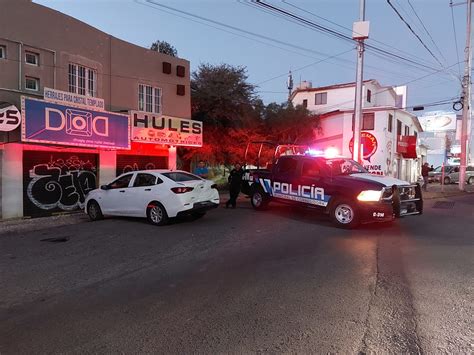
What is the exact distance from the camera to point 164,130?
56.6 ft

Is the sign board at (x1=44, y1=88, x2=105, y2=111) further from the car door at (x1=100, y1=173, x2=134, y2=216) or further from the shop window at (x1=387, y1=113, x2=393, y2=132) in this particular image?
the shop window at (x1=387, y1=113, x2=393, y2=132)

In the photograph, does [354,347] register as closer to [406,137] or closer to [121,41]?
[121,41]

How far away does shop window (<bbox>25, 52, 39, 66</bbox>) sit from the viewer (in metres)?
13.4

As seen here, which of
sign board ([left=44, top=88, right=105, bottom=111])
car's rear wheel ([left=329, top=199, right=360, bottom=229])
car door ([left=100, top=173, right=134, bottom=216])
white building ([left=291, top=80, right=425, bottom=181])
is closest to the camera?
car's rear wheel ([left=329, top=199, right=360, bottom=229])

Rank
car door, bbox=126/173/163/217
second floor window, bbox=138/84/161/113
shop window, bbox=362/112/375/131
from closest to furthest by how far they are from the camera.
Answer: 1. car door, bbox=126/173/163/217
2. second floor window, bbox=138/84/161/113
3. shop window, bbox=362/112/375/131

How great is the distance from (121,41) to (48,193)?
683 centimetres

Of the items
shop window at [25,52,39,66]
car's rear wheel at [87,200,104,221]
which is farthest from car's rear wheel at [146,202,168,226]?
shop window at [25,52,39,66]

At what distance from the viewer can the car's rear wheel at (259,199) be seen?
1409 centimetres

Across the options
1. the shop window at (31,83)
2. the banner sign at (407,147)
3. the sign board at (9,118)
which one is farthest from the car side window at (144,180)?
the banner sign at (407,147)

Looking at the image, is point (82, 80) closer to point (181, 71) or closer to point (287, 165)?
point (181, 71)

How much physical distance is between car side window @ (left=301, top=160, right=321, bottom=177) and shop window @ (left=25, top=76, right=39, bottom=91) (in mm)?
9016

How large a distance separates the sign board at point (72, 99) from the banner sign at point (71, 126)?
0.28 meters

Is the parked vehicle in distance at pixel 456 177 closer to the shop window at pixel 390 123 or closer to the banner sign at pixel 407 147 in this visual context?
the banner sign at pixel 407 147

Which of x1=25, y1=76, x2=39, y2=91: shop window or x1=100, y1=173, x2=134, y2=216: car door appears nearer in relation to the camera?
x1=100, y1=173, x2=134, y2=216: car door
